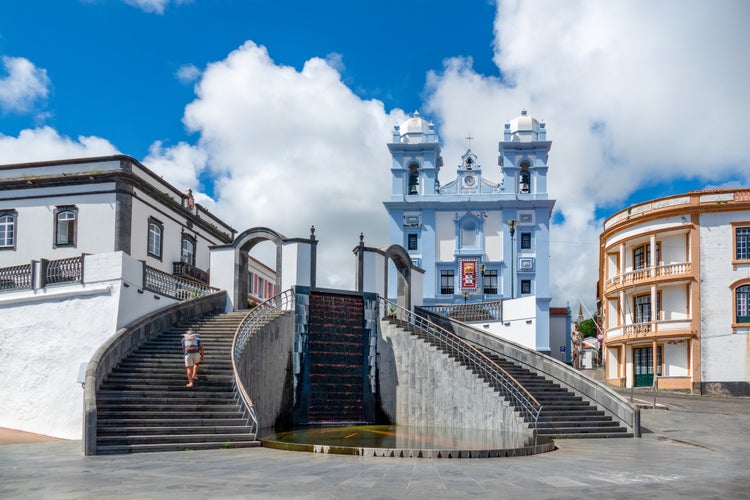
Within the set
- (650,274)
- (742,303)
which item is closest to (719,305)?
(742,303)

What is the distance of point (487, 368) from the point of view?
70.7ft

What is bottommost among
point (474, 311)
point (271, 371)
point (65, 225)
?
point (271, 371)

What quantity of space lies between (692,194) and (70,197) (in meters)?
27.5

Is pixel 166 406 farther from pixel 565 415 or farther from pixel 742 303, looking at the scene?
pixel 742 303

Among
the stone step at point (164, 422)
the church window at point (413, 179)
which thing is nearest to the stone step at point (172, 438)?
the stone step at point (164, 422)

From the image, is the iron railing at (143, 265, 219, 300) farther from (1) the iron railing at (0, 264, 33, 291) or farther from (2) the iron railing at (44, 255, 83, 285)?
(1) the iron railing at (0, 264, 33, 291)

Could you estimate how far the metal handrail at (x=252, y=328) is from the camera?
16938 mm

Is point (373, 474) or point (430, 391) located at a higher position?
point (430, 391)

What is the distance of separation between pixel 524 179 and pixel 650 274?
2526 centimetres

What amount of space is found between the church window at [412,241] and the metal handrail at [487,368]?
31982mm

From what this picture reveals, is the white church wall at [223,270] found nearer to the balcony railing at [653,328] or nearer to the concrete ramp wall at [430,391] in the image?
the concrete ramp wall at [430,391]

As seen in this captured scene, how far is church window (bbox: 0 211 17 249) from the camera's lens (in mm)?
32750

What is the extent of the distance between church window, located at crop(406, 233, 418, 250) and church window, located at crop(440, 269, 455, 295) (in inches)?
116

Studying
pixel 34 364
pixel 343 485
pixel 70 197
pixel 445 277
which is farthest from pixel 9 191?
pixel 445 277
